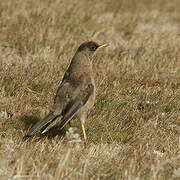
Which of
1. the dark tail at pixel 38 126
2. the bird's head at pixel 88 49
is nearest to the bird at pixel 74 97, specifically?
the dark tail at pixel 38 126

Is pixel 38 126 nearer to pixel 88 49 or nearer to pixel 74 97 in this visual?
pixel 74 97

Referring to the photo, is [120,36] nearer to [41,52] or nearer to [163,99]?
[41,52]

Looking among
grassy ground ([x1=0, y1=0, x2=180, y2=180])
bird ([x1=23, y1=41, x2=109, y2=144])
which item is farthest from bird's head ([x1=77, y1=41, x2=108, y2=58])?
grassy ground ([x1=0, y1=0, x2=180, y2=180])

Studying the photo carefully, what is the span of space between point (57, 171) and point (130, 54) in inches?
208

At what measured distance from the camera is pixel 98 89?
6.98 meters

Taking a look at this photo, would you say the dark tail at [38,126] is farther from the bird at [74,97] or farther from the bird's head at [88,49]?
the bird's head at [88,49]

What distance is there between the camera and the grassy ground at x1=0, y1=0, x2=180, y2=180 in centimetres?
443

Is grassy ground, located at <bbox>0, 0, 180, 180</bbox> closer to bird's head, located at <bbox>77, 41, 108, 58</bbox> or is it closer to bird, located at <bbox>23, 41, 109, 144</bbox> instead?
bird, located at <bbox>23, 41, 109, 144</bbox>

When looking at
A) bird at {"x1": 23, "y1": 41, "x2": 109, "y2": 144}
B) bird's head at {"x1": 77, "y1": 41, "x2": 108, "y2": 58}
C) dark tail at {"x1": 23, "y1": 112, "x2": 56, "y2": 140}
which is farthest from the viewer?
bird's head at {"x1": 77, "y1": 41, "x2": 108, "y2": 58}

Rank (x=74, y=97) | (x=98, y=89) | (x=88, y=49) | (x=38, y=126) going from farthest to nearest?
(x=98, y=89)
(x=88, y=49)
(x=74, y=97)
(x=38, y=126)

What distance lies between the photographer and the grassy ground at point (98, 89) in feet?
14.5

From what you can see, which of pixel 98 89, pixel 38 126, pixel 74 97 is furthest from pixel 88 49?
pixel 38 126

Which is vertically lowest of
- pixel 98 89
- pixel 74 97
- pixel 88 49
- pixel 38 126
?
pixel 98 89

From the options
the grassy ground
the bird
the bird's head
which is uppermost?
the bird's head
